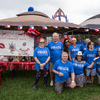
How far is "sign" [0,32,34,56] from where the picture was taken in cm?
479

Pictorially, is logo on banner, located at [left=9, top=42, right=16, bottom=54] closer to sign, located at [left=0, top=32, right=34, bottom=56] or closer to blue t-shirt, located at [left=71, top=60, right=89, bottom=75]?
sign, located at [left=0, top=32, right=34, bottom=56]

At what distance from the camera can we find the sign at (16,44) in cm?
479

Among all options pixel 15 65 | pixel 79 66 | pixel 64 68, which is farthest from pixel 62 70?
pixel 15 65

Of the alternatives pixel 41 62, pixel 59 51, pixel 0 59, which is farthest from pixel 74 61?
pixel 0 59

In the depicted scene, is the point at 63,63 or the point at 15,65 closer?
the point at 63,63

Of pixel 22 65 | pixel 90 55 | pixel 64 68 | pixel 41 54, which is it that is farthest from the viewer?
pixel 22 65

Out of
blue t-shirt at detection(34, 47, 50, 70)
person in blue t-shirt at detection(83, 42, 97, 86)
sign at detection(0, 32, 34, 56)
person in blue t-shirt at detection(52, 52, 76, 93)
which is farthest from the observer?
sign at detection(0, 32, 34, 56)

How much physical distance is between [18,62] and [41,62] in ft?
5.26

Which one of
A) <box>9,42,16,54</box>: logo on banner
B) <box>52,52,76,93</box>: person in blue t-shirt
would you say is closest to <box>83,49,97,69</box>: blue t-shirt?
<box>52,52,76,93</box>: person in blue t-shirt

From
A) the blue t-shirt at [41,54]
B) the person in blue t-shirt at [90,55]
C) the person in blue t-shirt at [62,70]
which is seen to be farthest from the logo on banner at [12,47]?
the person in blue t-shirt at [90,55]

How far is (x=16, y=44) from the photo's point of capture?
482 cm

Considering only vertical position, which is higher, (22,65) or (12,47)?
(12,47)

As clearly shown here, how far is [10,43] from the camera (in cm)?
480

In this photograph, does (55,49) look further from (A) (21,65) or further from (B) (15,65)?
(B) (15,65)
